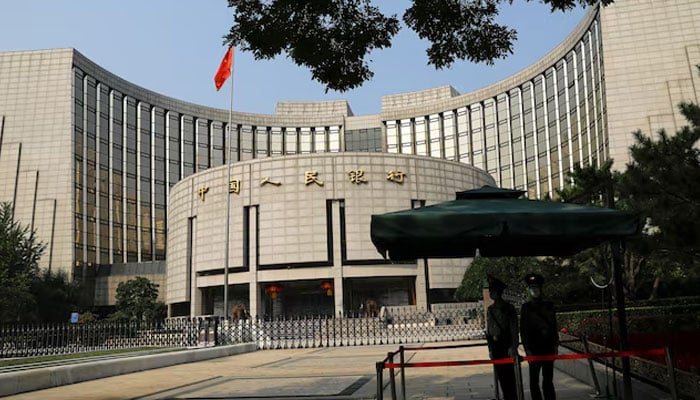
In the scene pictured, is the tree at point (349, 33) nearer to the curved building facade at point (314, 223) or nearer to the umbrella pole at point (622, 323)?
the umbrella pole at point (622, 323)

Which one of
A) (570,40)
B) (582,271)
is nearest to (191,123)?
(570,40)

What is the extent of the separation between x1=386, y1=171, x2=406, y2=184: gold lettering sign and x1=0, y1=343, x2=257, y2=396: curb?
113 ft

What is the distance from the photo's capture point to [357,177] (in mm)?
54438

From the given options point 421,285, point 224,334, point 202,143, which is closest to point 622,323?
point 224,334

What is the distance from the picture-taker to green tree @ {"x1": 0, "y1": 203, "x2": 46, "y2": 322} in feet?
143

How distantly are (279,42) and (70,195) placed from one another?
65.6 meters

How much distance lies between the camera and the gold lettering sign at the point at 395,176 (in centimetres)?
5497

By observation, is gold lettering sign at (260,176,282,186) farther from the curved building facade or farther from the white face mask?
the white face mask

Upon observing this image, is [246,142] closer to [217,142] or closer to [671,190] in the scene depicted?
[217,142]

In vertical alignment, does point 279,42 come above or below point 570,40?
below

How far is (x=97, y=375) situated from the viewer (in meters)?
15.5

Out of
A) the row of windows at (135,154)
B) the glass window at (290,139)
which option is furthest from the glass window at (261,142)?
the glass window at (290,139)

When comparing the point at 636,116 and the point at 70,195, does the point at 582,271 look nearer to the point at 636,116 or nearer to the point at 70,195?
the point at 636,116

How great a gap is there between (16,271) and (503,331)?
57170 mm
